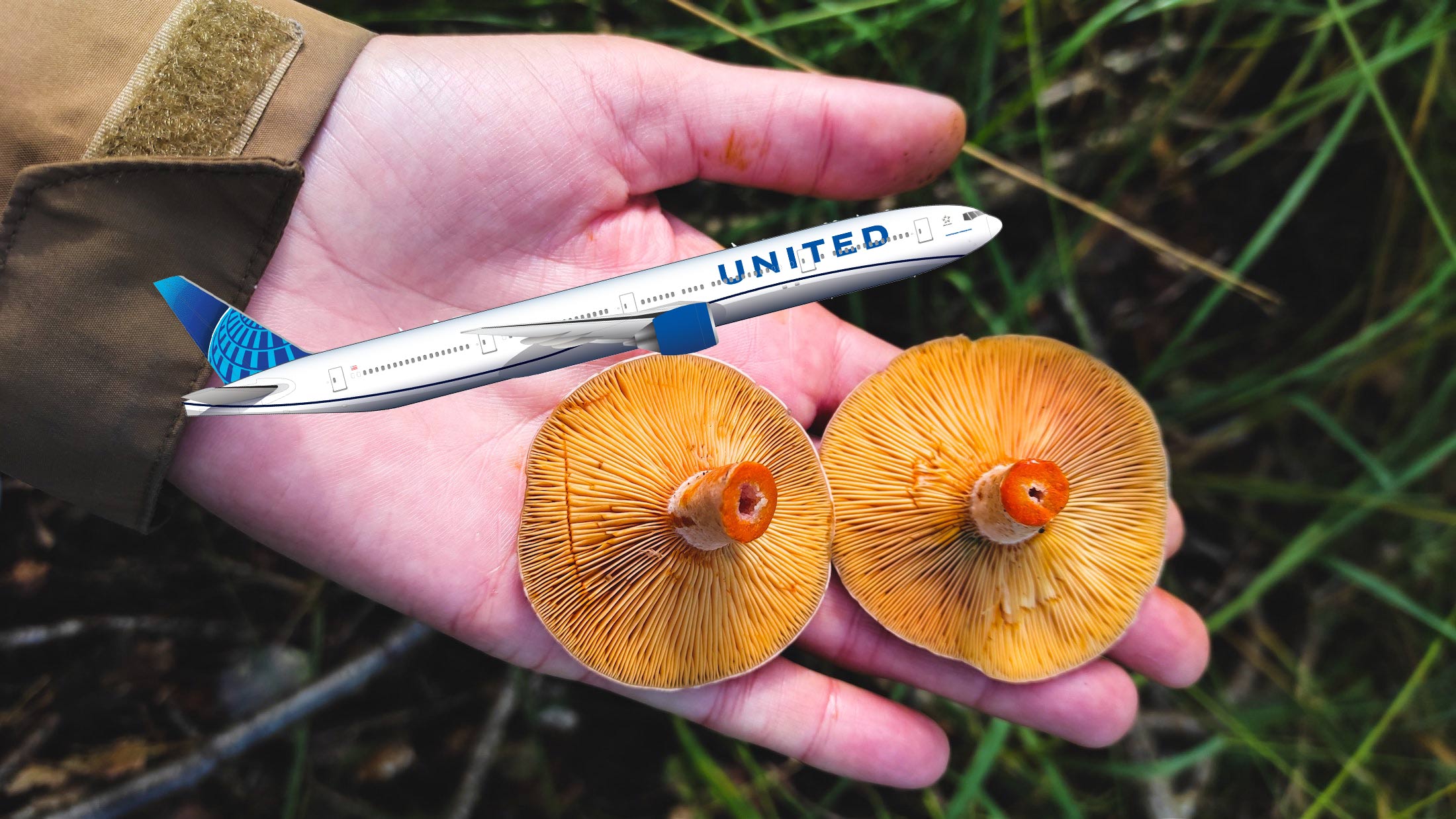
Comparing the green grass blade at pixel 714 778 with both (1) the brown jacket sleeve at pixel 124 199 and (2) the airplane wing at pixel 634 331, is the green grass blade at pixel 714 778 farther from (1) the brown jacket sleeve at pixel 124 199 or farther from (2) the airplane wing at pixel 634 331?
(1) the brown jacket sleeve at pixel 124 199

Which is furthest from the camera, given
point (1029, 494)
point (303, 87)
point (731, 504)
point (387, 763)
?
point (387, 763)

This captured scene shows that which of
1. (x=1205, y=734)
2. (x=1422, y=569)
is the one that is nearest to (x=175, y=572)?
(x=1205, y=734)

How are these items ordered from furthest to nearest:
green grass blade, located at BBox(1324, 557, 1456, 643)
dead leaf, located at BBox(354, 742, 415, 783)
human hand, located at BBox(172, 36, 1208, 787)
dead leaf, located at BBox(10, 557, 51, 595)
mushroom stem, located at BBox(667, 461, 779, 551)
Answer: dead leaf, located at BBox(354, 742, 415, 783)
dead leaf, located at BBox(10, 557, 51, 595)
green grass blade, located at BBox(1324, 557, 1456, 643)
human hand, located at BBox(172, 36, 1208, 787)
mushroom stem, located at BBox(667, 461, 779, 551)

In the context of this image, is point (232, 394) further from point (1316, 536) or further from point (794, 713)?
point (1316, 536)

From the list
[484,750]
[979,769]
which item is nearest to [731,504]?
[979,769]

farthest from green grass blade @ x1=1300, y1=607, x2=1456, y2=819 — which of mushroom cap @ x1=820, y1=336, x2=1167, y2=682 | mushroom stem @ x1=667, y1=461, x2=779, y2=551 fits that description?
mushroom stem @ x1=667, y1=461, x2=779, y2=551

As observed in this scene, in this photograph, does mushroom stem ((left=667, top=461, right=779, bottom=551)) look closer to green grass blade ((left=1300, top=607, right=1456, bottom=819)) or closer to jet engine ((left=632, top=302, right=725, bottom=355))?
jet engine ((left=632, top=302, right=725, bottom=355))

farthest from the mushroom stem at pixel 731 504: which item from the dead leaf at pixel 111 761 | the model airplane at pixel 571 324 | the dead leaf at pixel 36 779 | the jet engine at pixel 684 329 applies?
the dead leaf at pixel 36 779

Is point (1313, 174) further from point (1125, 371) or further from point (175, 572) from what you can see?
point (175, 572)
